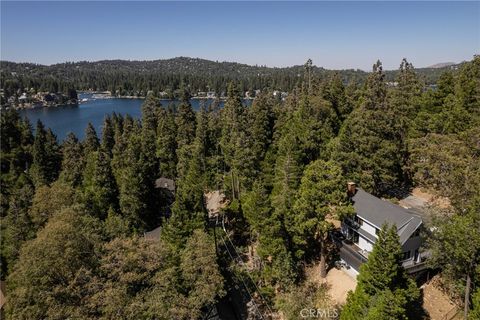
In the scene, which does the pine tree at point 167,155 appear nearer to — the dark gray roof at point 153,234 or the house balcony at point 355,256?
the dark gray roof at point 153,234

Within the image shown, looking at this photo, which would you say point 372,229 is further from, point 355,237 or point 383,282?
point 383,282

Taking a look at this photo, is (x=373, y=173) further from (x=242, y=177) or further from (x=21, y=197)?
(x=21, y=197)

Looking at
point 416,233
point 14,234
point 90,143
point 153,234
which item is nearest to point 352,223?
point 416,233

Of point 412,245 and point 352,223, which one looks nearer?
point 412,245

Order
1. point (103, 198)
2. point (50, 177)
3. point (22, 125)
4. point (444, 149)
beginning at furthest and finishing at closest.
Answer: point (22, 125) < point (50, 177) < point (103, 198) < point (444, 149)

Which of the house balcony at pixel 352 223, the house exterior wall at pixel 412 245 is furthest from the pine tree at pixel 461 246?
the house balcony at pixel 352 223

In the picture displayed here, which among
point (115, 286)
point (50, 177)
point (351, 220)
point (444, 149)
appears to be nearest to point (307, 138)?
point (351, 220)

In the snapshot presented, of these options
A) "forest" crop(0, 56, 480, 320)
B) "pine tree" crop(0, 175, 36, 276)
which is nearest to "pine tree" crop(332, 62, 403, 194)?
"forest" crop(0, 56, 480, 320)

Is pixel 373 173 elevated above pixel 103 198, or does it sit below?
above
